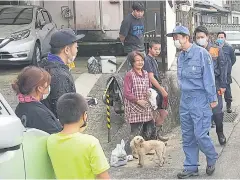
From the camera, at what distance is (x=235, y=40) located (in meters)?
23.0

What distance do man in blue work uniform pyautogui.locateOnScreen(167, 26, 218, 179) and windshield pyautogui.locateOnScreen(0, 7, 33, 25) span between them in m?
6.51

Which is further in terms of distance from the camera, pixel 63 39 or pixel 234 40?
pixel 234 40

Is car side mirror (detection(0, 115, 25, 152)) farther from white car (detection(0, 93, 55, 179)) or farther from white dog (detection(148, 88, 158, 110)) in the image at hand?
white dog (detection(148, 88, 158, 110))

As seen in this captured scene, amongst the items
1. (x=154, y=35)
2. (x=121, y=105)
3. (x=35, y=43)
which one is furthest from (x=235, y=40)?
(x=121, y=105)

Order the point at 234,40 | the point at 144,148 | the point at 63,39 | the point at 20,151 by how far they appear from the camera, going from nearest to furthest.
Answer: the point at 20,151
the point at 63,39
the point at 144,148
the point at 234,40

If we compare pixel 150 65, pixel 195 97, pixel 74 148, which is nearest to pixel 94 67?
pixel 150 65

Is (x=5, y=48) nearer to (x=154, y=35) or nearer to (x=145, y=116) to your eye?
(x=154, y=35)

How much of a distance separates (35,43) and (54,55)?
6.82 meters

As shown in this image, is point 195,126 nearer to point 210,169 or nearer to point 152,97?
point 210,169

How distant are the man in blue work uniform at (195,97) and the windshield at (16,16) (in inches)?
256

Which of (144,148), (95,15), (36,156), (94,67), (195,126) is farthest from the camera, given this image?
(95,15)

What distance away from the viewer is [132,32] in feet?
27.0

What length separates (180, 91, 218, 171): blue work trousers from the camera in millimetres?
5133

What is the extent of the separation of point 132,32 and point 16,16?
4.03 meters
